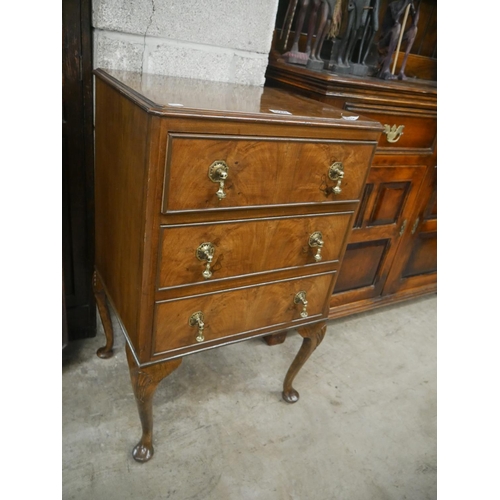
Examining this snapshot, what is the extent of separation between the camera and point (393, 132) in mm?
1401

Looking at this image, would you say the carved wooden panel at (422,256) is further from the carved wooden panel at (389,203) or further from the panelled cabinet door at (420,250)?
the carved wooden panel at (389,203)

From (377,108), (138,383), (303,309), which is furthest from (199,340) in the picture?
(377,108)

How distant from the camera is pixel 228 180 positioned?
82 cm

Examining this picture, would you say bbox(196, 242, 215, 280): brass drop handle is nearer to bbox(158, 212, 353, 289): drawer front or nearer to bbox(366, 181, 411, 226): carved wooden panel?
bbox(158, 212, 353, 289): drawer front

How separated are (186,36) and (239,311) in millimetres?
807

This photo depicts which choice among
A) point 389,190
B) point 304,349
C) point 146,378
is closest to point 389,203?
point 389,190

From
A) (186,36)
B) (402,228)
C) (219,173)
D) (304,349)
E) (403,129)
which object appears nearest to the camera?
(219,173)

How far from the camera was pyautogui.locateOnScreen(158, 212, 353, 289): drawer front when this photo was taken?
86 cm

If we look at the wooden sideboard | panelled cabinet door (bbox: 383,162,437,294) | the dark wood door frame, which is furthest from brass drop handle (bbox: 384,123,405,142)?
the dark wood door frame

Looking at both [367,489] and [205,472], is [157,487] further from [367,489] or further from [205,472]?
[367,489]

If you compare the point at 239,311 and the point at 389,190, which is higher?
the point at 389,190

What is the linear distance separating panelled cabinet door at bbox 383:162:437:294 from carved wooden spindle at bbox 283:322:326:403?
72cm

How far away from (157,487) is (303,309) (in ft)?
2.07

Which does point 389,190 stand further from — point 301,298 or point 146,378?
point 146,378
